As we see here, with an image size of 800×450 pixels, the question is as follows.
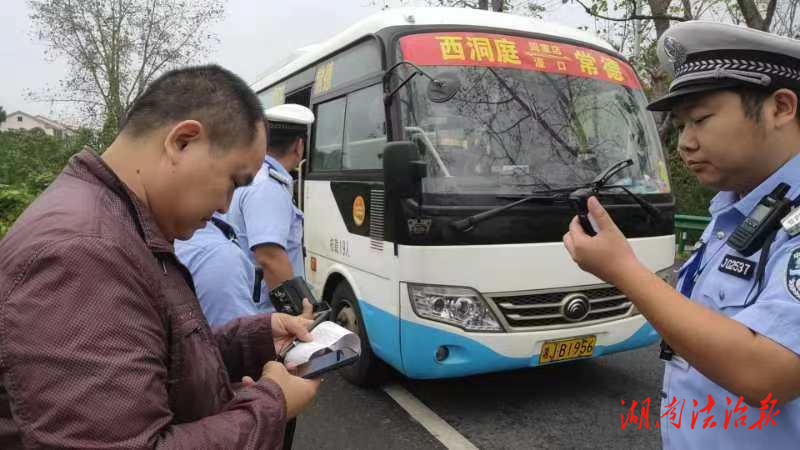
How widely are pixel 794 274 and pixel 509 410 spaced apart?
2.64m

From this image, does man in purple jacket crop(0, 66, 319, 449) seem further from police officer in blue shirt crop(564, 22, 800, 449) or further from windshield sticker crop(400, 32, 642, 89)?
windshield sticker crop(400, 32, 642, 89)

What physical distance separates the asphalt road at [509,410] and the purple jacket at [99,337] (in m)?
2.35

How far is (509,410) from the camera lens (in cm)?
346

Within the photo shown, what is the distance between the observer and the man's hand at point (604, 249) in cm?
117

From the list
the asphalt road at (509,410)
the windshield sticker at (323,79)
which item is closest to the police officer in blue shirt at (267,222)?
the asphalt road at (509,410)

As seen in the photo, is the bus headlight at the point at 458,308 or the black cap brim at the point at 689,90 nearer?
the black cap brim at the point at 689,90

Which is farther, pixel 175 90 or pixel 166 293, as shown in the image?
pixel 175 90

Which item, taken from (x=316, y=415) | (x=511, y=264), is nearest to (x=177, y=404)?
(x=511, y=264)

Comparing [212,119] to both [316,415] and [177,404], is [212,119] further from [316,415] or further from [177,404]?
[316,415]

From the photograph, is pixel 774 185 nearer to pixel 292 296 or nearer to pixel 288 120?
pixel 292 296

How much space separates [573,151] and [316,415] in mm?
2317

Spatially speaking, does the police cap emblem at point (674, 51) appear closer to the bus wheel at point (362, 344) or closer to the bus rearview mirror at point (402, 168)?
Result: the bus rearview mirror at point (402, 168)

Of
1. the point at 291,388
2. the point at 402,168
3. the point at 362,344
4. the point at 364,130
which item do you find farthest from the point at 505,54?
the point at 291,388

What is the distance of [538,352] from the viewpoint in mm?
3131
